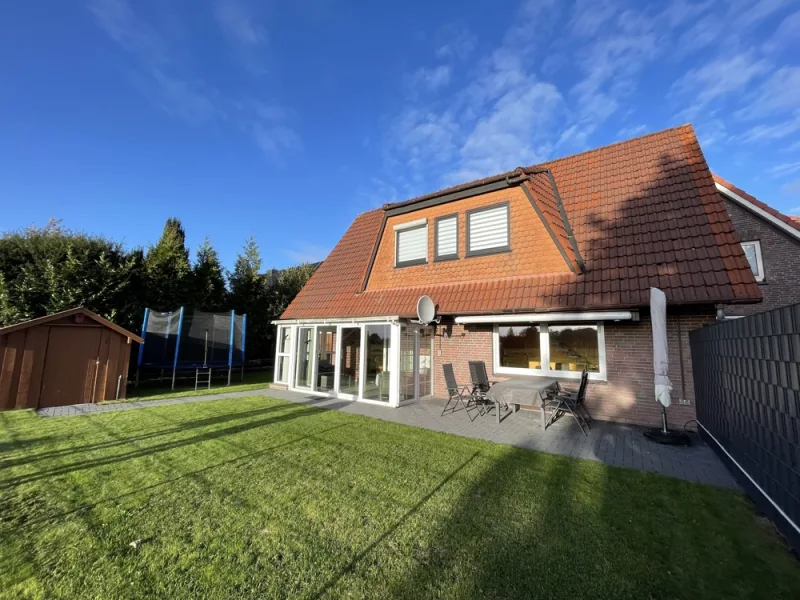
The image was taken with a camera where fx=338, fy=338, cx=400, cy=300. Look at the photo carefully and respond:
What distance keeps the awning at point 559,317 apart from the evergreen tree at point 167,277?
1400 centimetres

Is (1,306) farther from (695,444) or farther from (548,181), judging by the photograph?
(695,444)

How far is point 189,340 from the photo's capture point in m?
14.2

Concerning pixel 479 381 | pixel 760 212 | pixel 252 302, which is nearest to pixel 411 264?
pixel 479 381

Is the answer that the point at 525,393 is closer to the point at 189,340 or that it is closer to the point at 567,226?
the point at 567,226

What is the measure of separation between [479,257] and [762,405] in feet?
24.2

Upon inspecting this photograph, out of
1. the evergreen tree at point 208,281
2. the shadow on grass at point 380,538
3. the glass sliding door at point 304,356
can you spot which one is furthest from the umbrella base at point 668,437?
the evergreen tree at point 208,281

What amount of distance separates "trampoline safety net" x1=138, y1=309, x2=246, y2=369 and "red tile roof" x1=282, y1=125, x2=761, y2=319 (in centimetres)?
504

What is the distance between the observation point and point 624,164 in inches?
420

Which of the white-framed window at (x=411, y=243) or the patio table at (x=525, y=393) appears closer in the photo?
the patio table at (x=525, y=393)

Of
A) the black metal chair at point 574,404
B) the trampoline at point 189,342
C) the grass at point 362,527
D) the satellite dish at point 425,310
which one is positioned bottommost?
the grass at point 362,527

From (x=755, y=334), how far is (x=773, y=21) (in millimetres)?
11181

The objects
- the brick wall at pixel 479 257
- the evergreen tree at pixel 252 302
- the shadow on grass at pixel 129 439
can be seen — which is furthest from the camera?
the evergreen tree at pixel 252 302

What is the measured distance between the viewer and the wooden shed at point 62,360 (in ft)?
29.7

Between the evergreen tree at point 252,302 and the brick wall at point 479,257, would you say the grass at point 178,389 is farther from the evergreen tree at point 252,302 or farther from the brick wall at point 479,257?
the brick wall at point 479,257
